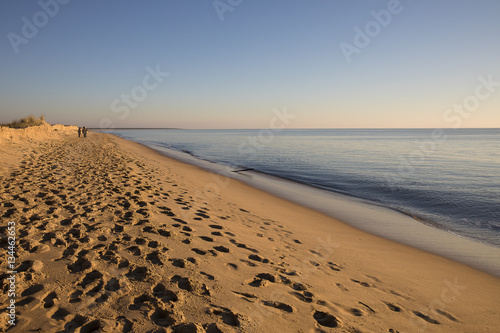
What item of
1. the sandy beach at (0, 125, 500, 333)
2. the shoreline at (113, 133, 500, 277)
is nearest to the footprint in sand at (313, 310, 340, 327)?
the sandy beach at (0, 125, 500, 333)

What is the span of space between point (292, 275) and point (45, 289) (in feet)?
11.4

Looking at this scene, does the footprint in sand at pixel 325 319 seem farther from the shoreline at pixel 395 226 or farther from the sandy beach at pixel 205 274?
the shoreline at pixel 395 226

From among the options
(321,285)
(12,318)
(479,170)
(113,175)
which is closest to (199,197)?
(113,175)

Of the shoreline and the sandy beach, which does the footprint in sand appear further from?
the shoreline

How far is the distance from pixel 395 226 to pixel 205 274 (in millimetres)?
7771

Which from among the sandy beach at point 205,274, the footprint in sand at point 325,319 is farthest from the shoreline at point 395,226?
the footprint in sand at point 325,319

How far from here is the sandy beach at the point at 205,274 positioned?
2.92 meters

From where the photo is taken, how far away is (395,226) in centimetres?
894

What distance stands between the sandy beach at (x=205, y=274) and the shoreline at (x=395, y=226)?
2.26ft

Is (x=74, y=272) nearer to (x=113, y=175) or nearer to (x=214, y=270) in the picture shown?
(x=214, y=270)

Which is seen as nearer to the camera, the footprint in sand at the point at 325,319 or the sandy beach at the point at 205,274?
the sandy beach at the point at 205,274

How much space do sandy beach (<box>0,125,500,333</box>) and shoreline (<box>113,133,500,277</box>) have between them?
0.69 meters

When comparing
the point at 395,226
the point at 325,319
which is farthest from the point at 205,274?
the point at 395,226

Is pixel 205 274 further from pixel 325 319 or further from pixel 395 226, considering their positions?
pixel 395 226
